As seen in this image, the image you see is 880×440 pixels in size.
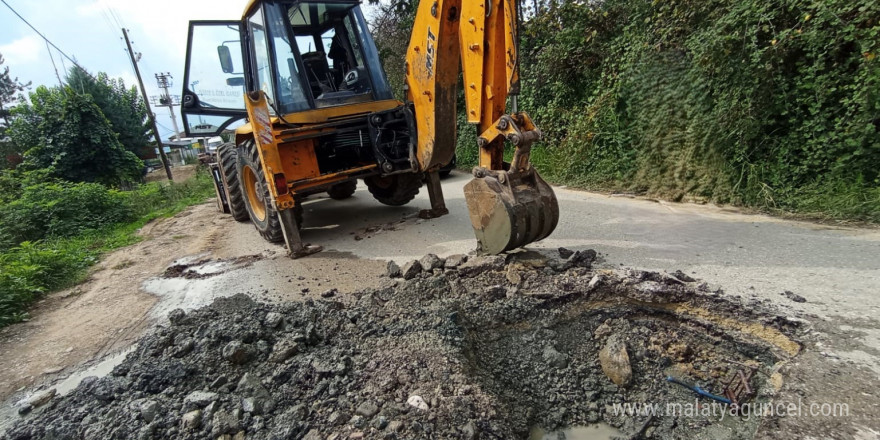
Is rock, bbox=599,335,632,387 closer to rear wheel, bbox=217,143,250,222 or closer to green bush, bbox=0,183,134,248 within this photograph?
rear wheel, bbox=217,143,250,222

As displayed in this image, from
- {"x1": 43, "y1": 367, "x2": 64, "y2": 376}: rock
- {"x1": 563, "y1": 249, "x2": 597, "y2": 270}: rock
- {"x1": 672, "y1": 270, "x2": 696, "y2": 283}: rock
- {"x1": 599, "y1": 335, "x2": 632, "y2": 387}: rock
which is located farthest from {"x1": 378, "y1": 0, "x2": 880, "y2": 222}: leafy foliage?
{"x1": 43, "y1": 367, "x2": 64, "y2": 376}: rock

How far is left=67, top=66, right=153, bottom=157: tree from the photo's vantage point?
24.7 metres

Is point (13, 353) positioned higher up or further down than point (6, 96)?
further down

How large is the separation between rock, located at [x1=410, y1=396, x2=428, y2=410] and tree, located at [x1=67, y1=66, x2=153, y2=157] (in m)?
28.1

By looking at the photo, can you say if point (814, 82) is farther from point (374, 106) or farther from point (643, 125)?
point (374, 106)

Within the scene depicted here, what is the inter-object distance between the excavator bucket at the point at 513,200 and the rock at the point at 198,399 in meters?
2.22

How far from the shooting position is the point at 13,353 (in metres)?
3.56

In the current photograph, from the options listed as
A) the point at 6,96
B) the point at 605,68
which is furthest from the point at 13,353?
the point at 6,96

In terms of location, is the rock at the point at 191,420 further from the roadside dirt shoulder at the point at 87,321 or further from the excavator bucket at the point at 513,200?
the excavator bucket at the point at 513,200

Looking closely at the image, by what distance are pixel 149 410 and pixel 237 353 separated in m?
0.50

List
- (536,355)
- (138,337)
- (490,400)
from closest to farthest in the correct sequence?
(490,400) < (536,355) < (138,337)

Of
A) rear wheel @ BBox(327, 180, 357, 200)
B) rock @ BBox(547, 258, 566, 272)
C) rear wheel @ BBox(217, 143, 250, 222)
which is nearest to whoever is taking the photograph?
rock @ BBox(547, 258, 566, 272)

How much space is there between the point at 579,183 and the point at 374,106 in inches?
169

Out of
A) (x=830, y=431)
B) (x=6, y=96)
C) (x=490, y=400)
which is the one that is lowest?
(x=830, y=431)
